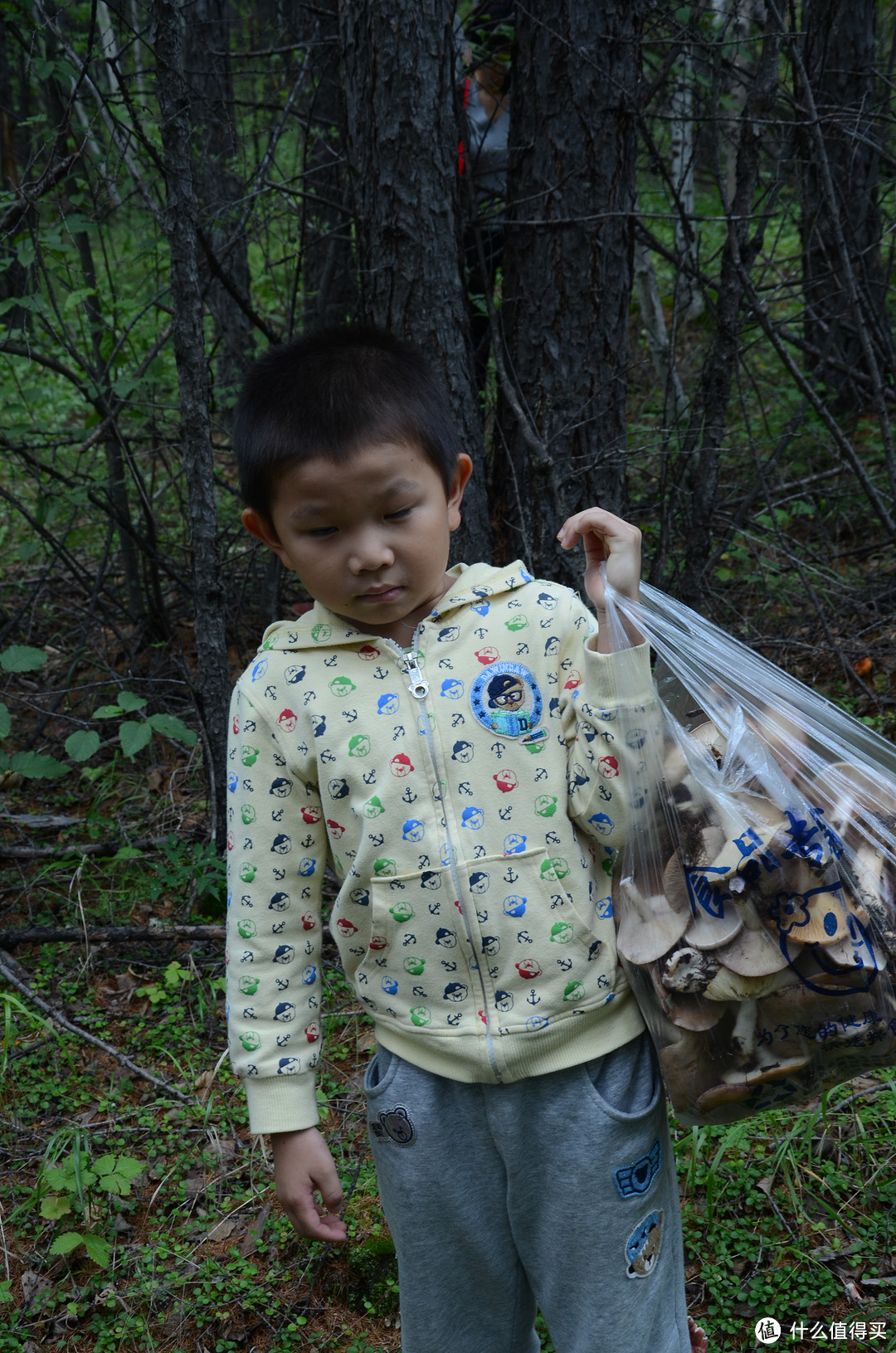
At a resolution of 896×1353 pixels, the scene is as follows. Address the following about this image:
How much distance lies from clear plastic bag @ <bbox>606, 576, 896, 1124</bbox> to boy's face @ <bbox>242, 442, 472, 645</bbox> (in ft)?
0.88

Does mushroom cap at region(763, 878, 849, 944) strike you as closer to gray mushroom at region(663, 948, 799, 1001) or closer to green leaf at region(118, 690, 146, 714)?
gray mushroom at region(663, 948, 799, 1001)

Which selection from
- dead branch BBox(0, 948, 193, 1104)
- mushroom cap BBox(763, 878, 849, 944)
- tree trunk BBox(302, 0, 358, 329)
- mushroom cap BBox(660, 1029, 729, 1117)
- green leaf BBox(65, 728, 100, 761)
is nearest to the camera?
mushroom cap BBox(763, 878, 849, 944)

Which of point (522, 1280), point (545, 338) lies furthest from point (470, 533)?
point (522, 1280)

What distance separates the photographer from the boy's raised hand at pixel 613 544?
131 cm

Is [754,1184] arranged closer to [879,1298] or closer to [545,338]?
[879,1298]

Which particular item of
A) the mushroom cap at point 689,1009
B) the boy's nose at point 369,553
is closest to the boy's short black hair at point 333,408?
the boy's nose at point 369,553

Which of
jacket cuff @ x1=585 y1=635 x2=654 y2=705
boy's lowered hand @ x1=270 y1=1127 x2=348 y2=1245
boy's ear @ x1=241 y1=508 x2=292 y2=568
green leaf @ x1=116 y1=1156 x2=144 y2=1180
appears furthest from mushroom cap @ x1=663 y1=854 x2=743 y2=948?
green leaf @ x1=116 y1=1156 x2=144 y2=1180

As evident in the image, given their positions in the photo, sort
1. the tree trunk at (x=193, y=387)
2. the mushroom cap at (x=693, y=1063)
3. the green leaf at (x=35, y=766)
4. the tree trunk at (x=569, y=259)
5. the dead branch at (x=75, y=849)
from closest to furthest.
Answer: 1. the mushroom cap at (x=693, y=1063)
2. the tree trunk at (x=193, y=387)
3. the tree trunk at (x=569, y=259)
4. the green leaf at (x=35, y=766)
5. the dead branch at (x=75, y=849)

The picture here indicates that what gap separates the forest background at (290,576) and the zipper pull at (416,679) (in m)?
1.42

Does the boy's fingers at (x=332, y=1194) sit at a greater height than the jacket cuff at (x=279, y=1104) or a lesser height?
lesser

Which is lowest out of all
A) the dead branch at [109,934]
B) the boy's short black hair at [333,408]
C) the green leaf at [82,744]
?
the dead branch at [109,934]

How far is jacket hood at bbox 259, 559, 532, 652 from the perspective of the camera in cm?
138

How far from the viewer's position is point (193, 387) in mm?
2582

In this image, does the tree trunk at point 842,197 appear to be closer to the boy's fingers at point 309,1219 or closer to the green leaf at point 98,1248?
the boy's fingers at point 309,1219
